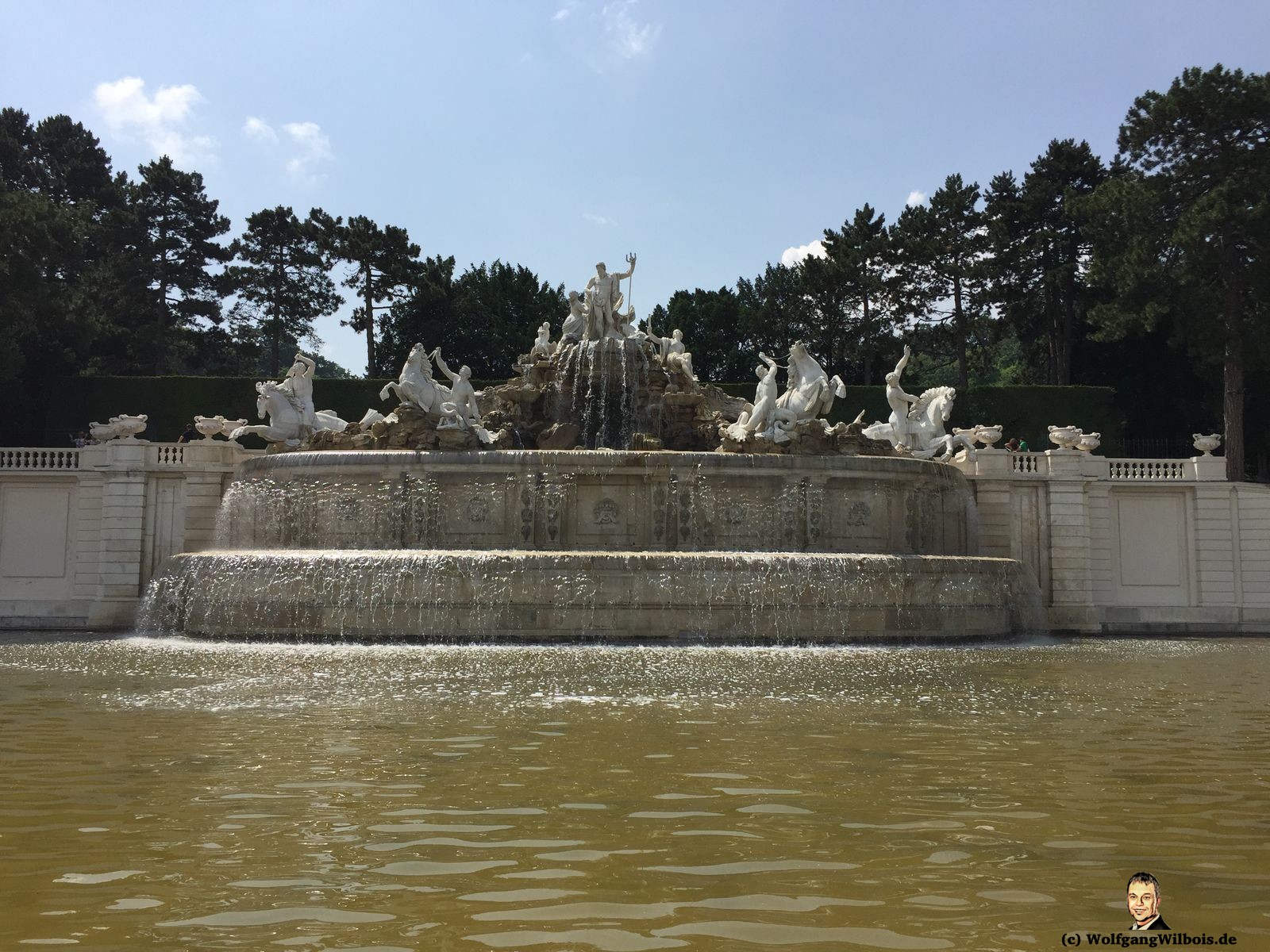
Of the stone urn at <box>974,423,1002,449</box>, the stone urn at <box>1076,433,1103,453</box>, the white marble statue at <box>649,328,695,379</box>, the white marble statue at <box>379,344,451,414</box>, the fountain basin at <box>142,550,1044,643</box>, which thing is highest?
the white marble statue at <box>649,328,695,379</box>

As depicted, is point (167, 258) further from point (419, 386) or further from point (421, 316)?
point (419, 386)

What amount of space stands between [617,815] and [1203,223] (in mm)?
31666

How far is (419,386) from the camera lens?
23594 mm

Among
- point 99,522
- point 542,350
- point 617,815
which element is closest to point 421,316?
point 542,350

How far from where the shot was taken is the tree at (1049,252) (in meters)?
44.1

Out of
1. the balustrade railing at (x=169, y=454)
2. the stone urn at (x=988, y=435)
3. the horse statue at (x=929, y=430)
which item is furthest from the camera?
the horse statue at (x=929, y=430)

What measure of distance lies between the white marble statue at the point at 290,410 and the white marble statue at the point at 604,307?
23.2ft

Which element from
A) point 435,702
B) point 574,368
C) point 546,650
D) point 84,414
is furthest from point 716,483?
point 84,414

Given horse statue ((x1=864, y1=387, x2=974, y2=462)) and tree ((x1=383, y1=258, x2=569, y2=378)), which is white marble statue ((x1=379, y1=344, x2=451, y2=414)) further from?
tree ((x1=383, y1=258, x2=569, y2=378))

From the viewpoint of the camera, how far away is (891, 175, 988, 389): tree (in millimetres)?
46656

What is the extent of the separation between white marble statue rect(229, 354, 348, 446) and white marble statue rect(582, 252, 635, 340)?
23.2 feet

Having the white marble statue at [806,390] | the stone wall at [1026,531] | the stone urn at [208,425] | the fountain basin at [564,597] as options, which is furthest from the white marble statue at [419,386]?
the white marble statue at [806,390]

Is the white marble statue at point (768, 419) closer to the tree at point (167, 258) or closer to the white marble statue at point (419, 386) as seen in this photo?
A: the white marble statue at point (419, 386)

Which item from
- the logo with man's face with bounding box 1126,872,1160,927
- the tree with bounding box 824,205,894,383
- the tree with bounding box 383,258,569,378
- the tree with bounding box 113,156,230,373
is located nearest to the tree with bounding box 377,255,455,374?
the tree with bounding box 383,258,569,378
